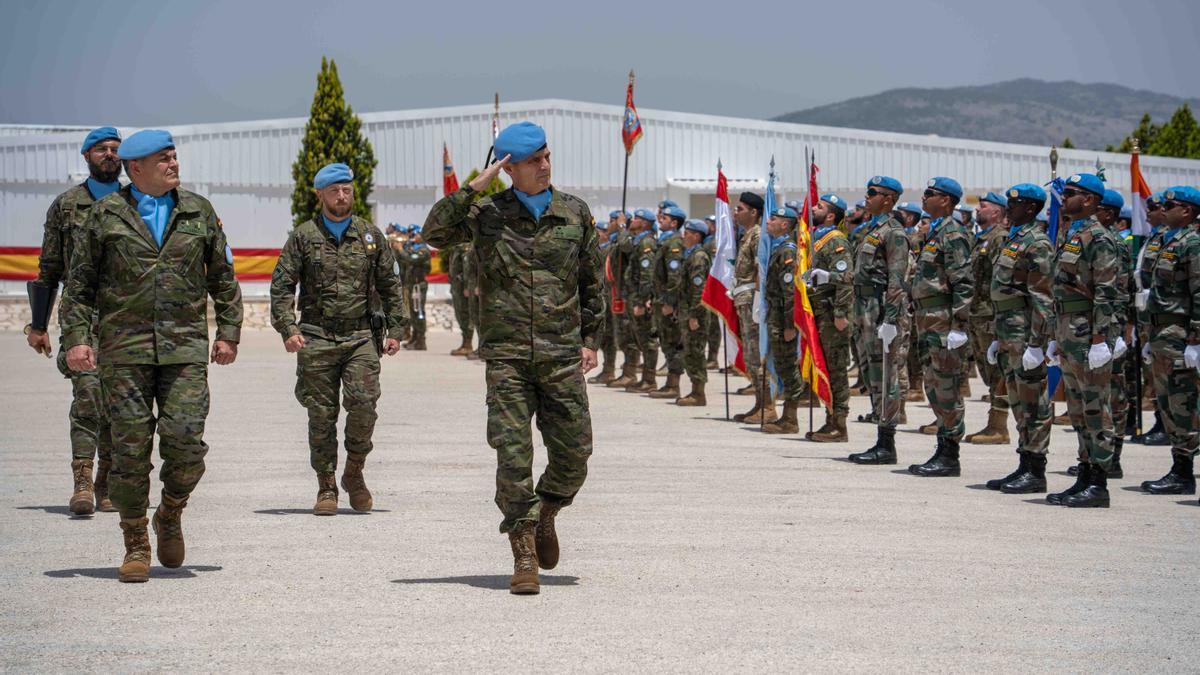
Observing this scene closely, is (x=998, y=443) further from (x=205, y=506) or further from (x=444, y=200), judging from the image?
(x=444, y=200)

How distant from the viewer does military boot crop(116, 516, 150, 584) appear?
782 centimetres

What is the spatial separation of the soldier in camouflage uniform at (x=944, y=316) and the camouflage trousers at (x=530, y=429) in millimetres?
5033

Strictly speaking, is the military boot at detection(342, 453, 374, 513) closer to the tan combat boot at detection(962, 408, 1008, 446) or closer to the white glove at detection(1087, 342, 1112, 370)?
the white glove at detection(1087, 342, 1112, 370)

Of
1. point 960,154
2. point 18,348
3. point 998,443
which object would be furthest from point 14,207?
point 998,443

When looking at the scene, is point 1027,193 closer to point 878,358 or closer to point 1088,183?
point 1088,183

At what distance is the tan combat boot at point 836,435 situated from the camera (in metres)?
14.8

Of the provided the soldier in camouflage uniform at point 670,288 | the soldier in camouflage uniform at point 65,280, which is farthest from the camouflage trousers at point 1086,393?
the soldier in camouflage uniform at point 670,288

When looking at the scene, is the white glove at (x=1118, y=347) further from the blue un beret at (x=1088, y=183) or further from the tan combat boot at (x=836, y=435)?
the tan combat boot at (x=836, y=435)

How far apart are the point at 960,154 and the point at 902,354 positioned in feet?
104

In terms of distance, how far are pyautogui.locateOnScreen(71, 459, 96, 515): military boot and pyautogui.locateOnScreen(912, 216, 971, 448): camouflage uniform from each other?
612 centimetres

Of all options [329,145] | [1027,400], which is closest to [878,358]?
[1027,400]

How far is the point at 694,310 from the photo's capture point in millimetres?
18547

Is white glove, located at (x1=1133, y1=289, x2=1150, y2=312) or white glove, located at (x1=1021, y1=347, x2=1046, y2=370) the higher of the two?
white glove, located at (x1=1133, y1=289, x2=1150, y2=312)

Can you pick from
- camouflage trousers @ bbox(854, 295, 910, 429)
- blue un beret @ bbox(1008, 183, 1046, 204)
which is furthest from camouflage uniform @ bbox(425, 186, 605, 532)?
camouflage trousers @ bbox(854, 295, 910, 429)
